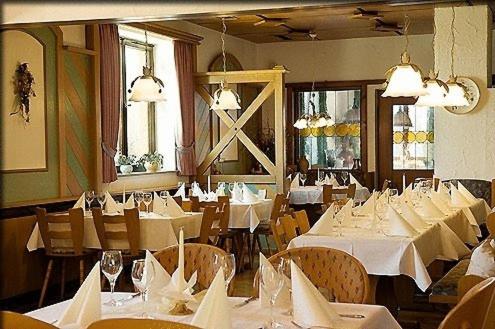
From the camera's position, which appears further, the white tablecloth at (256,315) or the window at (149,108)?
the window at (149,108)

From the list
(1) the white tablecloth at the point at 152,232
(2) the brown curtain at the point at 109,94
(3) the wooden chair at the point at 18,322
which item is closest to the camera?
(3) the wooden chair at the point at 18,322

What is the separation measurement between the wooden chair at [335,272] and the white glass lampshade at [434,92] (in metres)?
3.96

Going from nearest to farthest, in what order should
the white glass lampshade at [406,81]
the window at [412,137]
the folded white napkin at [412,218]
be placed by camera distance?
the folded white napkin at [412,218] → the white glass lampshade at [406,81] → the window at [412,137]

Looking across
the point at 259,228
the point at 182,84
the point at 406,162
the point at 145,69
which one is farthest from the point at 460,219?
the point at 406,162

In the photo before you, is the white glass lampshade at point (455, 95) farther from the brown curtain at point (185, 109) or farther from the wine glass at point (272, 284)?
the wine glass at point (272, 284)

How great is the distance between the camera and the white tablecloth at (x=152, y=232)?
6672 millimetres

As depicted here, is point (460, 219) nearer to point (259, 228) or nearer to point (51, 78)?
point (259, 228)

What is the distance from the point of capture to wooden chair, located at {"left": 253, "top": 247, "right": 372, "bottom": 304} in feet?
11.0

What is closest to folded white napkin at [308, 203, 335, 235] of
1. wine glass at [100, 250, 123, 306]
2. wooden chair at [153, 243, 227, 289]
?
wooden chair at [153, 243, 227, 289]

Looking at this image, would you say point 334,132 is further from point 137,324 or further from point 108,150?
point 137,324

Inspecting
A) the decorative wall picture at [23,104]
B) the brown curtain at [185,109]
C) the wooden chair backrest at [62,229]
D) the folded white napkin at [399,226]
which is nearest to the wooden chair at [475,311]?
the folded white napkin at [399,226]

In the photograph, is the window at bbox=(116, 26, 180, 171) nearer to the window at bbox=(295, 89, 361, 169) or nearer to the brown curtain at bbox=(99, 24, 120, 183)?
the brown curtain at bbox=(99, 24, 120, 183)

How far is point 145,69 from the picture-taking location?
753cm

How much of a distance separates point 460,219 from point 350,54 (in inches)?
272
